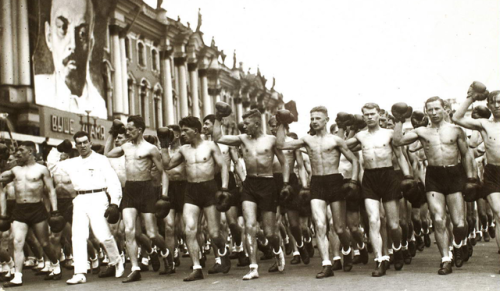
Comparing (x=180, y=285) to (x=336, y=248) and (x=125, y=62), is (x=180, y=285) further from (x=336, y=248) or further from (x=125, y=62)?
(x=125, y=62)

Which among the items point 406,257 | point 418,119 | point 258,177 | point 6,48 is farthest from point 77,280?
point 6,48

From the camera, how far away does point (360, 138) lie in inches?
417

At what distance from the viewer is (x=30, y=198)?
11828 mm

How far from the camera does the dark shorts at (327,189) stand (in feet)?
34.0

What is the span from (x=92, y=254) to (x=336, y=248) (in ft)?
15.2

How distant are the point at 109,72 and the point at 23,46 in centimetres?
910

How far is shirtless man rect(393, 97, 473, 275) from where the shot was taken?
986cm

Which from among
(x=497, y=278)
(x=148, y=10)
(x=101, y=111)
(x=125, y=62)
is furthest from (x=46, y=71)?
(x=497, y=278)

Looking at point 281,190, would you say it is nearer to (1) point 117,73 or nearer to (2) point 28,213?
(2) point 28,213

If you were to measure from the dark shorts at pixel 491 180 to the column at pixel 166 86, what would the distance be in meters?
39.7

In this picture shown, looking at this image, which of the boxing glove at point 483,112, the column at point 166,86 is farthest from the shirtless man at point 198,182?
the column at point 166,86

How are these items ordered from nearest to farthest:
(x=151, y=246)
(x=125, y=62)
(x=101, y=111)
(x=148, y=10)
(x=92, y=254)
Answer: (x=151, y=246) → (x=92, y=254) → (x=101, y=111) → (x=125, y=62) → (x=148, y=10)

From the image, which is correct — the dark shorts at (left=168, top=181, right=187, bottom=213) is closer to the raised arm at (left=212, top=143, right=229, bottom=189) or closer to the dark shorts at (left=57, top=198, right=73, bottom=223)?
the raised arm at (left=212, top=143, right=229, bottom=189)

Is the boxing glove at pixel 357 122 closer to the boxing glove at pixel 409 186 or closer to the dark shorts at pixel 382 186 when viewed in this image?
the dark shorts at pixel 382 186
